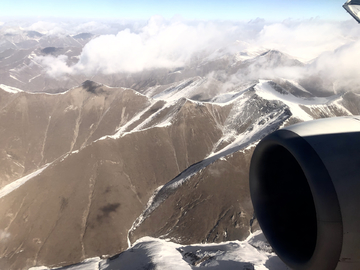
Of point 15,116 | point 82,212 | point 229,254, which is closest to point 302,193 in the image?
point 229,254

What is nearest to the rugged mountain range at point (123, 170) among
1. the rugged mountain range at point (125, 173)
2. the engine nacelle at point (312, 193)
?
the rugged mountain range at point (125, 173)

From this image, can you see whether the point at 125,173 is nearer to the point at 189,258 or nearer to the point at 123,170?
the point at 123,170

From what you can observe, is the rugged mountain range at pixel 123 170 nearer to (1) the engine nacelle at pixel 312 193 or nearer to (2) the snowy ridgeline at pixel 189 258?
(2) the snowy ridgeline at pixel 189 258

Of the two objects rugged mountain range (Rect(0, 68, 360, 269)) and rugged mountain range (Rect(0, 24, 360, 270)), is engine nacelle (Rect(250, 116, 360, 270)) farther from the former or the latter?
rugged mountain range (Rect(0, 68, 360, 269))

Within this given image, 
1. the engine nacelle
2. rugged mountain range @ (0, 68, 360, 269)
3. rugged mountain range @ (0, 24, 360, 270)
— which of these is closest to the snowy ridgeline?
rugged mountain range @ (0, 24, 360, 270)

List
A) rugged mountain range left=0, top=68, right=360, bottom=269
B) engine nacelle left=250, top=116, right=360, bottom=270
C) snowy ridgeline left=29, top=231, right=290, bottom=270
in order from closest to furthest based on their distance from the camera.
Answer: engine nacelle left=250, top=116, right=360, bottom=270 → snowy ridgeline left=29, top=231, right=290, bottom=270 → rugged mountain range left=0, top=68, right=360, bottom=269
